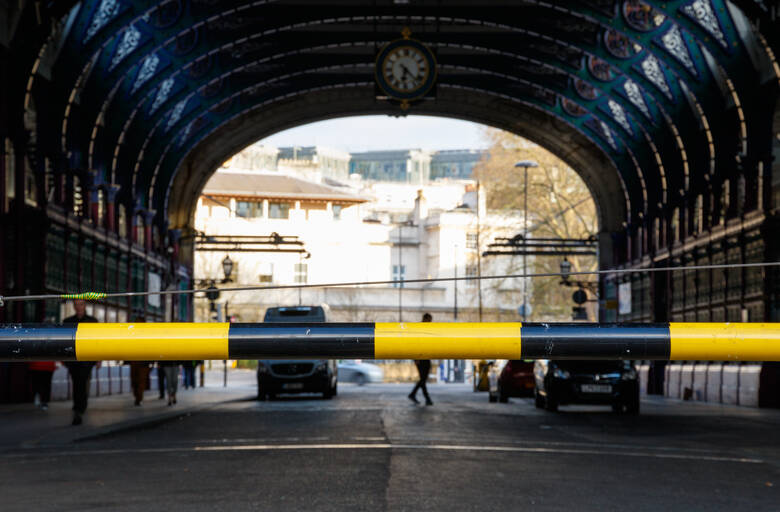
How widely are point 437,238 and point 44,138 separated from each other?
271ft

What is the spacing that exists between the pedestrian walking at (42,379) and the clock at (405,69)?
483 inches

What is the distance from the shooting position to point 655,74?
35.5 meters

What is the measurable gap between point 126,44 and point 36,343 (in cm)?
2751

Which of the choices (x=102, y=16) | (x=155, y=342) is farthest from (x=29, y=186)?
(x=155, y=342)

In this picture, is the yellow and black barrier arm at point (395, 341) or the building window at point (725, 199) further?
the building window at point (725, 199)

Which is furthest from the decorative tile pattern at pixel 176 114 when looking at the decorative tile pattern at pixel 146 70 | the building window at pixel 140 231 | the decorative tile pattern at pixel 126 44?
the decorative tile pattern at pixel 126 44

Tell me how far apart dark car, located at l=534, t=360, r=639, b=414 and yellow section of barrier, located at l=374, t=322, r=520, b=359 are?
56.6 ft

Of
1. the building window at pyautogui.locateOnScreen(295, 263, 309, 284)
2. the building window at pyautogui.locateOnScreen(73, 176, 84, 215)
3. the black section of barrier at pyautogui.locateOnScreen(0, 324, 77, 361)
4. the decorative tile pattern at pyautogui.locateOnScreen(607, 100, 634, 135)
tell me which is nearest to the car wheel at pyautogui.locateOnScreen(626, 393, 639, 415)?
the building window at pyautogui.locateOnScreen(73, 176, 84, 215)

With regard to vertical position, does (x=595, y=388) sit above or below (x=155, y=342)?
below

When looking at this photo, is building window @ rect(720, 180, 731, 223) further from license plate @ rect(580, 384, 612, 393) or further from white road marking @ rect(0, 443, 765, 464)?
white road marking @ rect(0, 443, 765, 464)

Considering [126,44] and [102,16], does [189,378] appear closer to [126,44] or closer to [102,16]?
[126,44]

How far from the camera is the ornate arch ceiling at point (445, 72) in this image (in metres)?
29.4

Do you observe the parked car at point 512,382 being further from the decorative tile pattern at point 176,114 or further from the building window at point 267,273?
the building window at point 267,273

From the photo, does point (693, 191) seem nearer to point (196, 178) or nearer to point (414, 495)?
point (196, 178)
